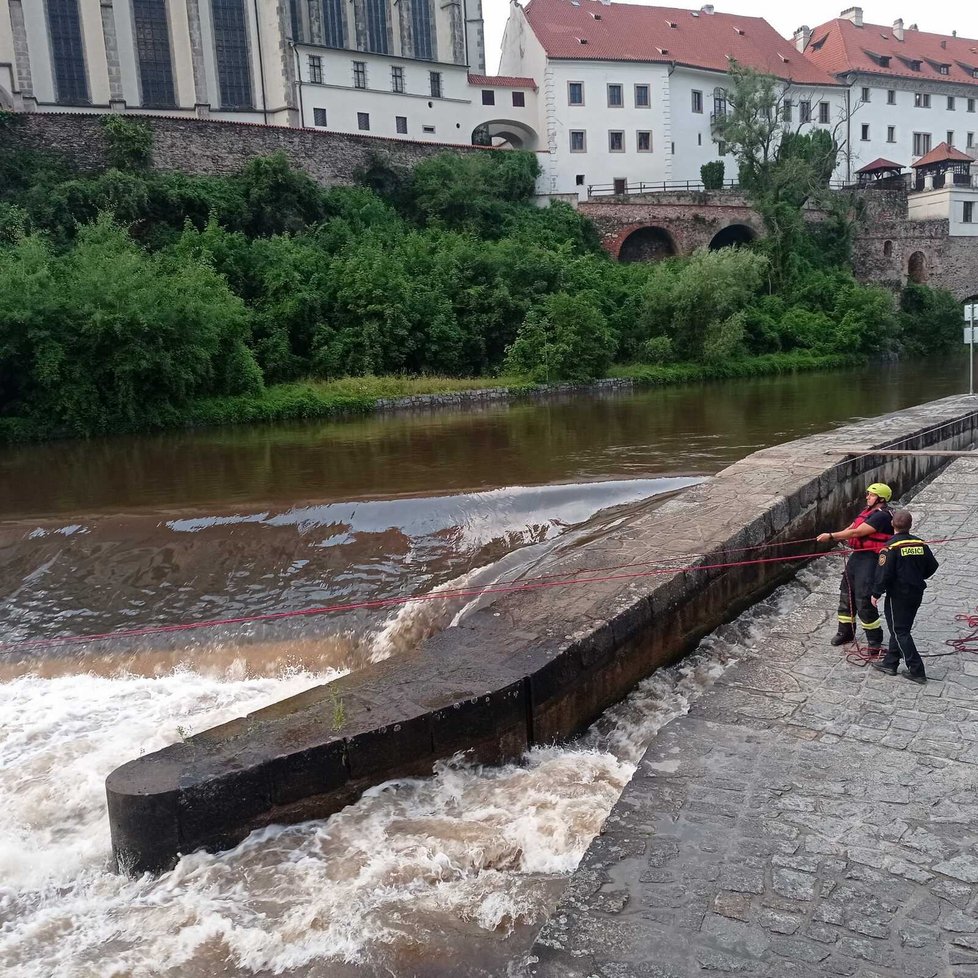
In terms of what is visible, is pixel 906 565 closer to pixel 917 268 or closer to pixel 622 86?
pixel 622 86

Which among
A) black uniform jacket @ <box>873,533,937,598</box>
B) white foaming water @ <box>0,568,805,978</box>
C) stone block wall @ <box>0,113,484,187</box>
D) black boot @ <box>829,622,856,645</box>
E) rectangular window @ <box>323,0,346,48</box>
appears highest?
rectangular window @ <box>323,0,346,48</box>

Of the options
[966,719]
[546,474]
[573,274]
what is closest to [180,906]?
[966,719]

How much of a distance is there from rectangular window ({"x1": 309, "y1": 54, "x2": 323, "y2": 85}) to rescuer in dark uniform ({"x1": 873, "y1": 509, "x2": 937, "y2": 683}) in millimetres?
45112

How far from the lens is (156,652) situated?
8711mm

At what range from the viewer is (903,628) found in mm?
6742

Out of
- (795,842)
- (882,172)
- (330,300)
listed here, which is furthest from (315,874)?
(882,172)

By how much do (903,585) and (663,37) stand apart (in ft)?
183

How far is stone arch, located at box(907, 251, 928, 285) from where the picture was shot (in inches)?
2191

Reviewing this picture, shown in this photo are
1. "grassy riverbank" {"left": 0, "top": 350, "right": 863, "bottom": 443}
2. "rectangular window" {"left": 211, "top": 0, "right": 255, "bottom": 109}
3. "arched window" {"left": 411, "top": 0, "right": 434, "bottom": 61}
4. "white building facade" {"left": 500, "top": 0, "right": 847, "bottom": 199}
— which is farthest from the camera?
"white building facade" {"left": 500, "top": 0, "right": 847, "bottom": 199}

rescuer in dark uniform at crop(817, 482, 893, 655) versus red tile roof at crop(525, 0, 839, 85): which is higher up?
red tile roof at crop(525, 0, 839, 85)

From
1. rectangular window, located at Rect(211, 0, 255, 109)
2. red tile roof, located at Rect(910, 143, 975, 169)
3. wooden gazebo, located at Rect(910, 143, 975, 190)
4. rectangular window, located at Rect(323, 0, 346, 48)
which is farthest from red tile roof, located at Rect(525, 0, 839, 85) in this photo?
rectangular window, located at Rect(211, 0, 255, 109)

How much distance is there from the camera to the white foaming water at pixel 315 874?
4434 millimetres

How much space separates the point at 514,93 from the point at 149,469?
1582 inches

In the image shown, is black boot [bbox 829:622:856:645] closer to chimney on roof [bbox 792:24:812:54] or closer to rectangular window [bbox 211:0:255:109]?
rectangular window [bbox 211:0:255:109]
